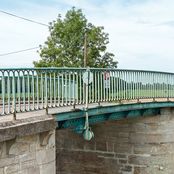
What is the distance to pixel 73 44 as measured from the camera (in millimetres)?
30078

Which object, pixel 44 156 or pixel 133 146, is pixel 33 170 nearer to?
pixel 44 156

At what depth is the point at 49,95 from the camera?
10.0 meters

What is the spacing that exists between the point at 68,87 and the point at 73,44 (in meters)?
19.5

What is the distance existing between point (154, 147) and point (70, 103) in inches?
286

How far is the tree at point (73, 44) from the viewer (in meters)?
29.8

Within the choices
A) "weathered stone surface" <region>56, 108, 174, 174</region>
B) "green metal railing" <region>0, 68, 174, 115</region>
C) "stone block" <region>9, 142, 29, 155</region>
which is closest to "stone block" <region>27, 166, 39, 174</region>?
"stone block" <region>9, 142, 29, 155</region>

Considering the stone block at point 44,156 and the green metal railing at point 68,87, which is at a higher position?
the green metal railing at point 68,87

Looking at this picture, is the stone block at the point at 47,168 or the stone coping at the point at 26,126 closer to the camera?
the stone coping at the point at 26,126

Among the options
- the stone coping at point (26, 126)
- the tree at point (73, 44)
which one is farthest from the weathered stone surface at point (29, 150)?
the tree at point (73, 44)

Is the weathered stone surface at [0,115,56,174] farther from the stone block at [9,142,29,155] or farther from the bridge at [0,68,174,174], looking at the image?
the bridge at [0,68,174,174]

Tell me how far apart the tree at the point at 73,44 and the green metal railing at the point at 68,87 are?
12.5m

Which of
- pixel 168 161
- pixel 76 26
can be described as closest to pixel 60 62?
pixel 76 26

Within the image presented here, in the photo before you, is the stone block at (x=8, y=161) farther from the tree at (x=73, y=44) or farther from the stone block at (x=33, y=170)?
the tree at (x=73, y=44)

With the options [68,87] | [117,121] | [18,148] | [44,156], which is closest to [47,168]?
[44,156]
